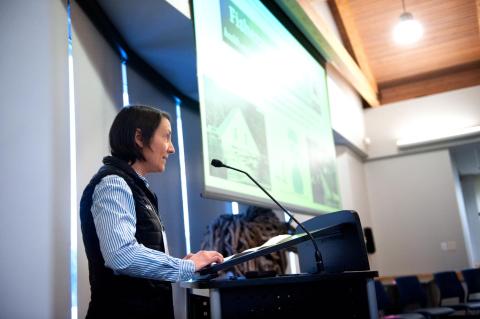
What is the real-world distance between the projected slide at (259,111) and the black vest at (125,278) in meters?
0.94

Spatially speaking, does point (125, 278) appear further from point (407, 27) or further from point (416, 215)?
point (416, 215)

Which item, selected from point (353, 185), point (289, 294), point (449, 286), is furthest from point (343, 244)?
point (353, 185)

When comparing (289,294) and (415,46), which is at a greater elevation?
(415,46)

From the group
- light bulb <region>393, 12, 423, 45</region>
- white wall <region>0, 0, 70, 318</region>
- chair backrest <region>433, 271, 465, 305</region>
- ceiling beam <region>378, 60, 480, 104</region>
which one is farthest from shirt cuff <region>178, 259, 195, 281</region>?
ceiling beam <region>378, 60, 480, 104</region>

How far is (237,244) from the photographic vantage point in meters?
3.02

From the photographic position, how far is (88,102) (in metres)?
2.30

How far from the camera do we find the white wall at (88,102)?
204cm

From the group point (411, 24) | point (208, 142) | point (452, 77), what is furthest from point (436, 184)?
point (208, 142)

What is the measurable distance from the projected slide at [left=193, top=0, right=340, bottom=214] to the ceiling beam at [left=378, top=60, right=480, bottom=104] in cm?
300

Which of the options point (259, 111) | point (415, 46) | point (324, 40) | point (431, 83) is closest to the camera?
point (259, 111)

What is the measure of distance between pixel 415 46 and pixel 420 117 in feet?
3.17

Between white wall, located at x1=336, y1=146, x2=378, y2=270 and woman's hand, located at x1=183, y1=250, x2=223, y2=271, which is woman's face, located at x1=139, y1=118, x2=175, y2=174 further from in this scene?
white wall, located at x1=336, y1=146, x2=378, y2=270

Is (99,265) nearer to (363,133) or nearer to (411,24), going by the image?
(411,24)

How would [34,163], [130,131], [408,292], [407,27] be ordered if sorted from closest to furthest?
[130,131]
[34,163]
[408,292]
[407,27]
